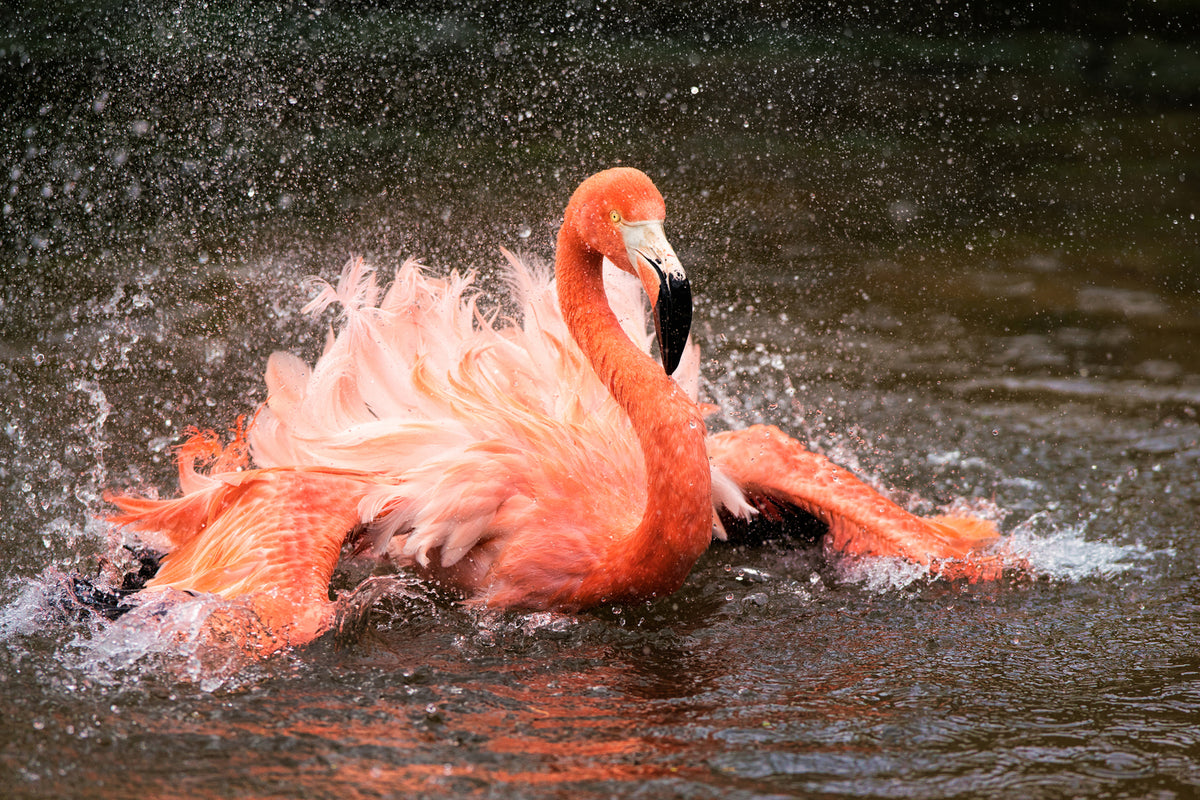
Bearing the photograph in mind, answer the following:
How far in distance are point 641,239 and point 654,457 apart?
0.73m

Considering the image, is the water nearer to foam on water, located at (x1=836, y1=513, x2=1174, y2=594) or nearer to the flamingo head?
foam on water, located at (x1=836, y1=513, x2=1174, y2=594)

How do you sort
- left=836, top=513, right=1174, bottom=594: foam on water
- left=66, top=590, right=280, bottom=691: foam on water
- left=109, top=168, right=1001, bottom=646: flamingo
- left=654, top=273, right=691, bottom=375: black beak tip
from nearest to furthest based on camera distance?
1. left=66, top=590, right=280, bottom=691: foam on water
2. left=654, top=273, right=691, bottom=375: black beak tip
3. left=109, top=168, right=1001, bottom=646: flamingo
4. left=836, top=513, right=1174, bottom=594: foam on water

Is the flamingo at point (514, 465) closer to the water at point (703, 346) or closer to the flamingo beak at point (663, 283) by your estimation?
the flamingo beak at point (663, 283)

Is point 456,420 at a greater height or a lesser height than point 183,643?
greater

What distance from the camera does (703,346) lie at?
7312 mm

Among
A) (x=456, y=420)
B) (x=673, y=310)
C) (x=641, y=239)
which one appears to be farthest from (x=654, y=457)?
(x=456, y=420)

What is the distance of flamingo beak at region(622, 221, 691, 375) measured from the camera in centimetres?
372

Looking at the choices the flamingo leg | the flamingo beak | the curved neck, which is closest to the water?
the flamingo leg

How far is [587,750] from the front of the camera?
11.2ft

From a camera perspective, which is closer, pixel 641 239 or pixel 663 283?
pixel 663 283

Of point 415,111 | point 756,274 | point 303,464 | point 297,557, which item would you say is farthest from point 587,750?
point 415,111

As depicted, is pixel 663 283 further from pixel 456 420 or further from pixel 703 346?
pixel 703 346

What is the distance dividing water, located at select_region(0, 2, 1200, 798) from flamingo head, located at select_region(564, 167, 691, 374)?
1187 millimetres

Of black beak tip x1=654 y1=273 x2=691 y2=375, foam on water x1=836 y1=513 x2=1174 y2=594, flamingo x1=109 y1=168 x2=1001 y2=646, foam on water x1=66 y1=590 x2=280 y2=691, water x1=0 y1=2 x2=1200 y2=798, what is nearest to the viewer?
water x1=0 y1=2 x2=1200 y2=798
